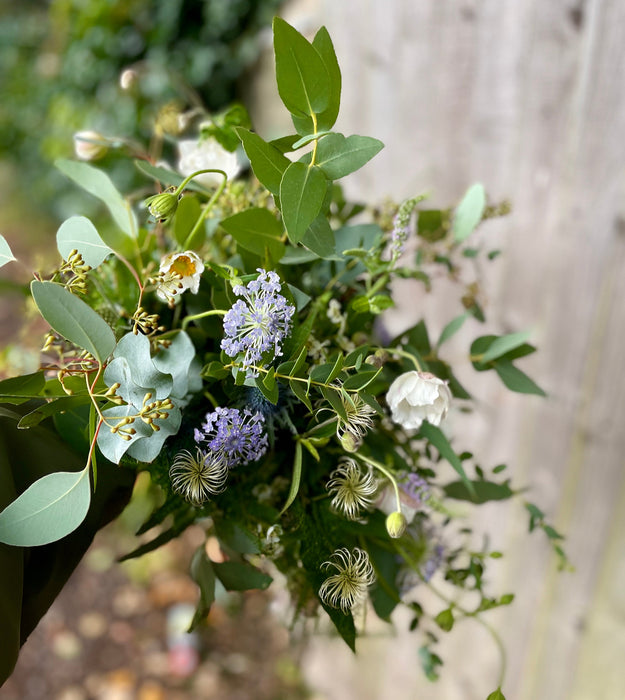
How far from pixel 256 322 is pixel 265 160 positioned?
0.10 m

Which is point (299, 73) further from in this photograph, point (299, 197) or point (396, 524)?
point (396, 524)

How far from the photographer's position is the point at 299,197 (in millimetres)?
386

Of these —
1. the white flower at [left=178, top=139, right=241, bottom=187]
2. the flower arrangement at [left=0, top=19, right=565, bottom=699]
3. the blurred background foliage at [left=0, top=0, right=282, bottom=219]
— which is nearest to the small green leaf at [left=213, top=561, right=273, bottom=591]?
the flower arrangement at [left=0, top=19, right=565, bottom=699]

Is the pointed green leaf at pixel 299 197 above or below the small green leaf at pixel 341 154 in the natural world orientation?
below

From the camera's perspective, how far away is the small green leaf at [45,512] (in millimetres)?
383

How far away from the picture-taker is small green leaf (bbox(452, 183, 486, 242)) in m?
0.59

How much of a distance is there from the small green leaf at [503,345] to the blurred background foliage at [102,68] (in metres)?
1.35

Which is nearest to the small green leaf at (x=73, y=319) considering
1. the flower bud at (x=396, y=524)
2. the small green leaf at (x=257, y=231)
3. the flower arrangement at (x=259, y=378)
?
the flower arrangement at (x=259, y=378)

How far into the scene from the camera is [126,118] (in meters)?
2.32

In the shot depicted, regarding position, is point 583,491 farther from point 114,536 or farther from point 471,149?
point 114,536

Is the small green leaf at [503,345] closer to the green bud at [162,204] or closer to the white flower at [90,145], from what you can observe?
the green bud at [162,204]

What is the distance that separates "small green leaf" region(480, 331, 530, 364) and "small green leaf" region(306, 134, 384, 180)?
22 centimetres

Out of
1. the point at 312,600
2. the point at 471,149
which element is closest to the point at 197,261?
the point at 312,600

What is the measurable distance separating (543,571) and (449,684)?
42 cm
